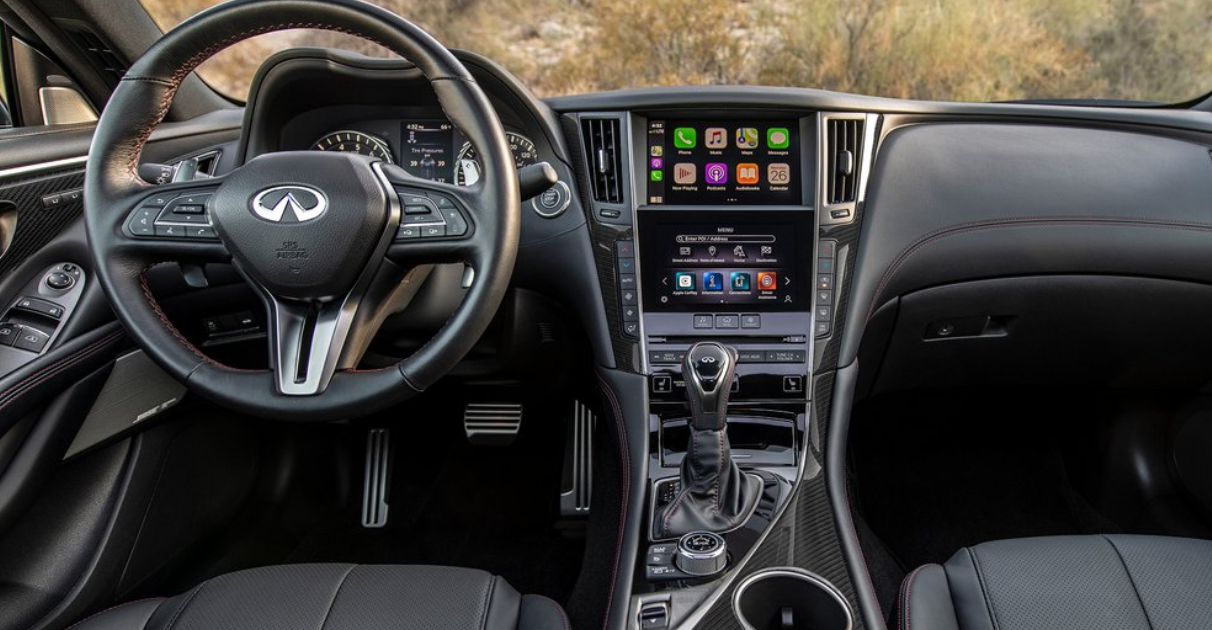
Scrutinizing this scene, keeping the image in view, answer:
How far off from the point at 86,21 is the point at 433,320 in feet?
3.08

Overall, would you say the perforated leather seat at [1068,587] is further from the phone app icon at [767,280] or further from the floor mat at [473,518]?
the floor mat at [473,518]

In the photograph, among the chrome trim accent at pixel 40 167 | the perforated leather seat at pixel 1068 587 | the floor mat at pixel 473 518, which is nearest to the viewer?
the perforated leather seat at pixel 1068 587

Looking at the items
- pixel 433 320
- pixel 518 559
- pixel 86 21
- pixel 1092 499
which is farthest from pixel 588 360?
pixel 1092 499

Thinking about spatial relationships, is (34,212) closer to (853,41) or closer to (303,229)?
(303,229)

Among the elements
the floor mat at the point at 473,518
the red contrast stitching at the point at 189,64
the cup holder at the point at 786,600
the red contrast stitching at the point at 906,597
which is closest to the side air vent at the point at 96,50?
the red contrast stitching at the point at 189,64

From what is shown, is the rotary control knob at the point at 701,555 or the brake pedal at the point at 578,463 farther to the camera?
the brake pedal at the point at 578,463

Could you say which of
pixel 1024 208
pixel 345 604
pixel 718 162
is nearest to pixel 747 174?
pixel 718 162

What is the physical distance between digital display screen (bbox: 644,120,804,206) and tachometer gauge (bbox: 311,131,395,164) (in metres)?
0.57

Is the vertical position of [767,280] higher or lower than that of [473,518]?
higher

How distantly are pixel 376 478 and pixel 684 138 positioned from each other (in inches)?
50.4

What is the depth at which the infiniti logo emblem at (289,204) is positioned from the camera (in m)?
1.29

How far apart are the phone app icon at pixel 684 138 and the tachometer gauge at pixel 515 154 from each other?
0.29 metres

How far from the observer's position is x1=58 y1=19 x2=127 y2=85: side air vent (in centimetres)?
181

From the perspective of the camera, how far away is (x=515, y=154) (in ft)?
5.96
